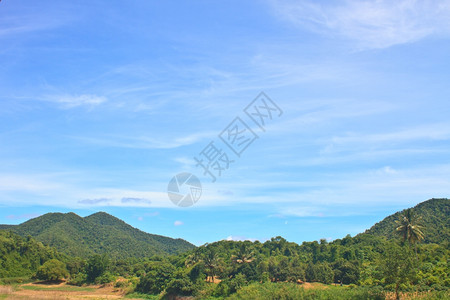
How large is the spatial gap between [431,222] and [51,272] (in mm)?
99328

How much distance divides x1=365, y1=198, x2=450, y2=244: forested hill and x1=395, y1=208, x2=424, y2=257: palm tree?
25.5 m

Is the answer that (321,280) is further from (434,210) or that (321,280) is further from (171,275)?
(434,210)

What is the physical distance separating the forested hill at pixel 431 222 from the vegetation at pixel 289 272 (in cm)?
135

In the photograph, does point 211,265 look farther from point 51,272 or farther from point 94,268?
point 51,272

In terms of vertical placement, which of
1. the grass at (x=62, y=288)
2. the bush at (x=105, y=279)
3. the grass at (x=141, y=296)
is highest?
the bush at (x=105, y=279)

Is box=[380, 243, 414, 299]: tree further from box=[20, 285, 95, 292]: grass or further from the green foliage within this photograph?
box=[20, 285, 95, 292]: grass

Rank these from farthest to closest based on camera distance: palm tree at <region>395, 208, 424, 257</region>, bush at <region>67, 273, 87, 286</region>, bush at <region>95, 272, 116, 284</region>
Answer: bush at <region>67, 273, 87, 286</region>
bush at <region>95, 272, 116, 284</region>
palm tree at <region>395, 208, 424, 257</region>

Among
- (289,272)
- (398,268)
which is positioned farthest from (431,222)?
(398,268)

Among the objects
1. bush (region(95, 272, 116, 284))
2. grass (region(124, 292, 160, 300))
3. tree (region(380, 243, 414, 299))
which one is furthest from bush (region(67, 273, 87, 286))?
tree (region(380, 243, 414, 299))

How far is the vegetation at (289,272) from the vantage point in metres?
38.0

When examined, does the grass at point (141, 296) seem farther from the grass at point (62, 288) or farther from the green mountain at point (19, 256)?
the green mountain at point (19, 256)

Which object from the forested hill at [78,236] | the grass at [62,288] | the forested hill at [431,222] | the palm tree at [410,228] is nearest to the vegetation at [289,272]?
the palm tree at [410,228]

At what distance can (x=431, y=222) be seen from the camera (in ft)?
A: 325

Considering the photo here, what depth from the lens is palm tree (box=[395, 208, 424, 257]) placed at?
57469 millimetres
